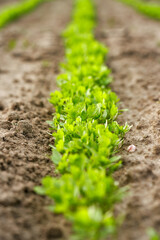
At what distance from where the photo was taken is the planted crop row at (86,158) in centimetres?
179

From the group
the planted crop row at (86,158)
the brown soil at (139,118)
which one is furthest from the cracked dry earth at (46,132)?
the planted crop row at (86,158)

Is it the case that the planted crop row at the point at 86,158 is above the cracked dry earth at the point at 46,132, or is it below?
above

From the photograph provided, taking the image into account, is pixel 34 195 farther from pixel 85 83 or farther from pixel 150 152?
pixel 85 83

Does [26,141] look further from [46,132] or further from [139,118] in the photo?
[139,118]

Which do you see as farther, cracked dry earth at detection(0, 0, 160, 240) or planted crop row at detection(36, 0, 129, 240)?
cracked dry earth at detection(0, 0, 160, 240)

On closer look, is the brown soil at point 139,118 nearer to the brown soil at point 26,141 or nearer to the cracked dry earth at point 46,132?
the cracked dry earth at point 46,132

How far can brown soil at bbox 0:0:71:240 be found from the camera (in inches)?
74.1

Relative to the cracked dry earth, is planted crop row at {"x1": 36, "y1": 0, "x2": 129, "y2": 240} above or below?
above

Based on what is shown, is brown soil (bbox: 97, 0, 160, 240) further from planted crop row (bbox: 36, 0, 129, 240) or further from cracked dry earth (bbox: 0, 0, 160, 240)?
planted crop row (bbox: 36, 0, 129, 240)

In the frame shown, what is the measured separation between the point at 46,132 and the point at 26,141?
0.35 meters

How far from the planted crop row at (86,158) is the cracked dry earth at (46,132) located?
0.13m

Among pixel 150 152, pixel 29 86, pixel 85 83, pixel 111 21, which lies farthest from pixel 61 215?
pixel 111 21

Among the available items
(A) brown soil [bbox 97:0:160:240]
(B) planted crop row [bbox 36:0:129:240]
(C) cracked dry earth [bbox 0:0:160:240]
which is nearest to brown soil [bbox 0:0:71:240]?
(C) cracked dry earth [bbox 0:0:160:240]

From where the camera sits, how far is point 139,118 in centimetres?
339
